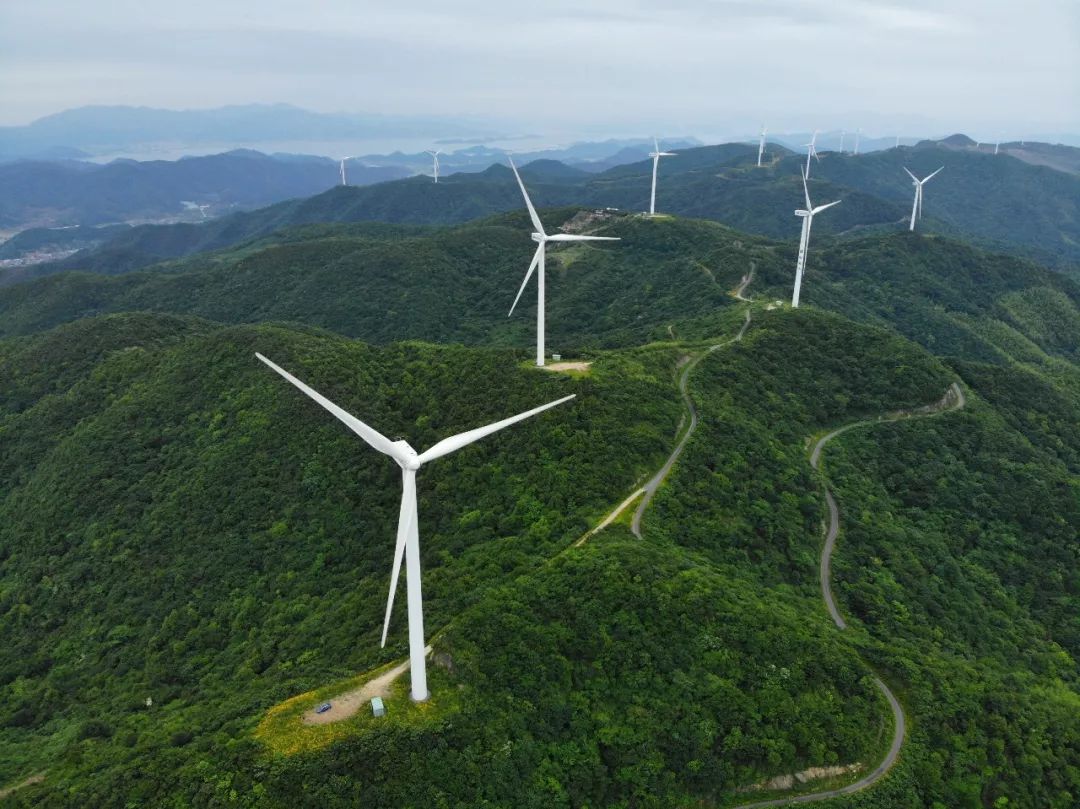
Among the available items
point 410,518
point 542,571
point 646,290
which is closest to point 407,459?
point 410,518

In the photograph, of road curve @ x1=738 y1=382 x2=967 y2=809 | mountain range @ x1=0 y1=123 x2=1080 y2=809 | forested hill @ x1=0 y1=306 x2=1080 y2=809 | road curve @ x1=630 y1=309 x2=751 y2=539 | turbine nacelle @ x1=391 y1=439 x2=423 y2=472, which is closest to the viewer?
turbine nacelle @ x1=391 y1=439 x2=423 y2=472

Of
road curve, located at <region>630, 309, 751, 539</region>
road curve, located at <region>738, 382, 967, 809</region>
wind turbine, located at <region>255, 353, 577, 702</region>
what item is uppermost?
wind turbine, located at <region>255, 353, 577, 702</region>

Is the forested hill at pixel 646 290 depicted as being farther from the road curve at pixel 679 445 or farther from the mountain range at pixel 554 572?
the road curve at pixel 679 445

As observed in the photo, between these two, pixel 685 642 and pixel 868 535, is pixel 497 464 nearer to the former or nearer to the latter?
pixel 685 642

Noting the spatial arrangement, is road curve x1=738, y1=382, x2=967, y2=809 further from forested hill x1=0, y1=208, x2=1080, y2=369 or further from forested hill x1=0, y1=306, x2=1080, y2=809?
forested hill x1=0, y1=208, x2=1080, y2=369

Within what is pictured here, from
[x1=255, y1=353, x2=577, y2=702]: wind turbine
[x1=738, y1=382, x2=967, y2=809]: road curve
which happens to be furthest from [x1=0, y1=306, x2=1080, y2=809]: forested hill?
[x1=255, y1=353, x2=577, y2=702]: wind turbine

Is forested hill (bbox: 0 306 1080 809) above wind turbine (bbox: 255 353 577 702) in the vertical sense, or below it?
below

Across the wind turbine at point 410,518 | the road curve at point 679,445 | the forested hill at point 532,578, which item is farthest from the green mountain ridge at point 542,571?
the wind turbine at point 410,518
